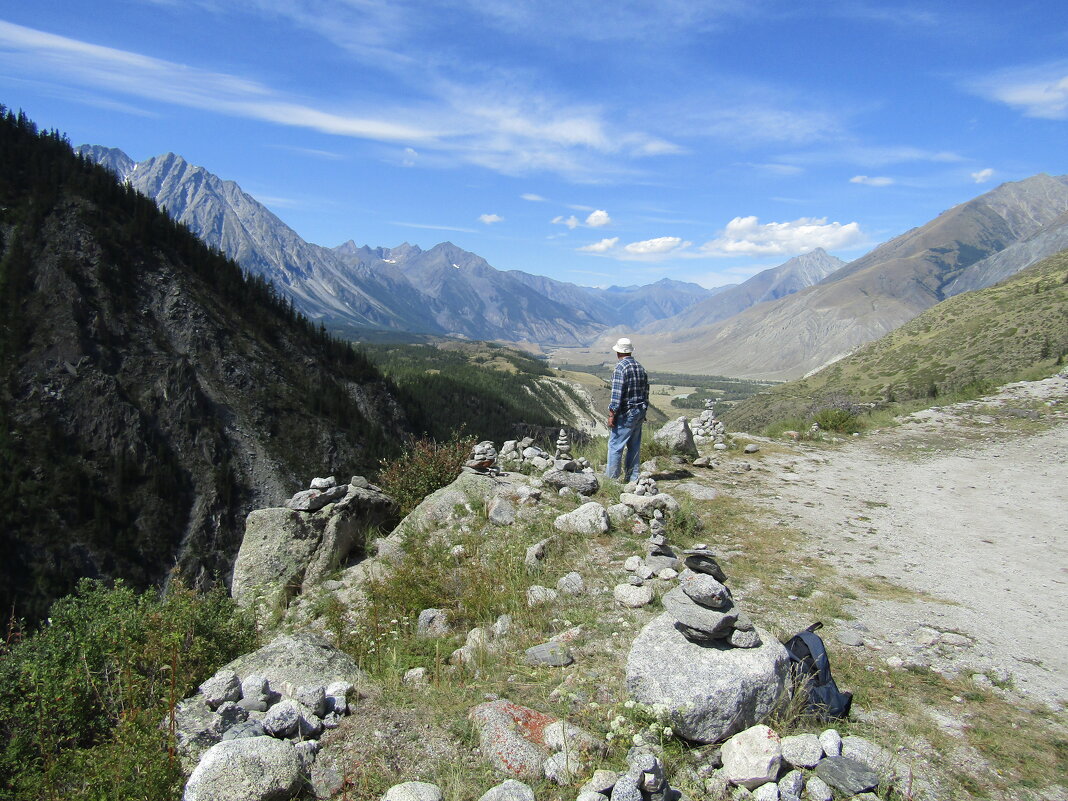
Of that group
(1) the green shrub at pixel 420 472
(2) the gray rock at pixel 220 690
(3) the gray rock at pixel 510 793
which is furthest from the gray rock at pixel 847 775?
(1) the green shrub at pixel 420 472

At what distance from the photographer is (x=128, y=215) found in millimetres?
79625

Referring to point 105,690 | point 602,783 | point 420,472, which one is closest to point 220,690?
point 105,690

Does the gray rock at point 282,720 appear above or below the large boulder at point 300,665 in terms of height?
above

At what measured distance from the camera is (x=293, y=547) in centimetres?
935

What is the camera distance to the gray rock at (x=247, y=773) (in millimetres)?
3580

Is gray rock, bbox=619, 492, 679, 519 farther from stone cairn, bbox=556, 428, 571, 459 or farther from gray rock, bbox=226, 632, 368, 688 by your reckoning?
gray rock, bbox=226, 632, 368, 688

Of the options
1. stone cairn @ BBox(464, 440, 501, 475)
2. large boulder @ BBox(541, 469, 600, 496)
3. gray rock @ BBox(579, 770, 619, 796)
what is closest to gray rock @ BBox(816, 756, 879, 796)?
gray rock @ BBox(579, 770, 619, 796)

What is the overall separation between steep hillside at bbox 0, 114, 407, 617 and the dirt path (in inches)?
2177

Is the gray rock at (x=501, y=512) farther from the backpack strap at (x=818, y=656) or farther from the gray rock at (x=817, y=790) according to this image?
the gray rock at (x=817, y=790)

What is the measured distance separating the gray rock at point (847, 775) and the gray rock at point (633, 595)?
2559mm

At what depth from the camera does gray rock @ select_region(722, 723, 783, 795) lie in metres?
3.77

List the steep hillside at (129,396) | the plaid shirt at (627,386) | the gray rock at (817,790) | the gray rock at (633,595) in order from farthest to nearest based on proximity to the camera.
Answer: the steep hillside at (129,396), the plaid shirt at (627,386), the gray rock at (633,595), the gray rock at (817,790)

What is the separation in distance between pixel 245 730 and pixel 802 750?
4.18 meters

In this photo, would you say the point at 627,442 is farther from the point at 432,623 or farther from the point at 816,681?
the point at 816,681
